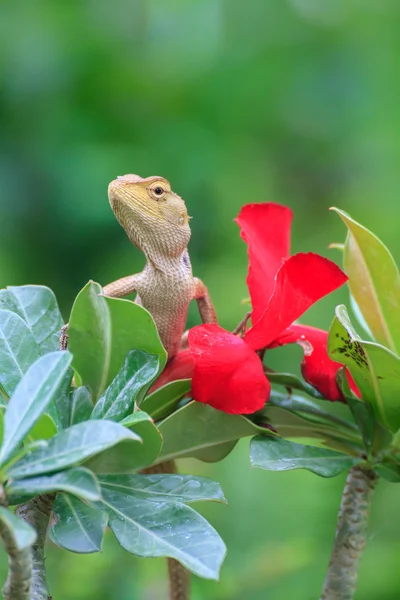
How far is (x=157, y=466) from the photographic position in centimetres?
58

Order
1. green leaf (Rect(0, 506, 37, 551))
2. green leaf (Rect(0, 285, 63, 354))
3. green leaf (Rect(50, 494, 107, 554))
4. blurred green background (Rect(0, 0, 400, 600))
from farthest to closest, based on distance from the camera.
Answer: blurred green background (Rect(0, 0, 400, 600)) < green leaf (Rect(0, 285, 63, 354)) < green leaf (Rect(50, 494, 107, 554)) < green leaf (Rect(0, 506, 37, 551))

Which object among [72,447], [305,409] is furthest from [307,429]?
[72,447]

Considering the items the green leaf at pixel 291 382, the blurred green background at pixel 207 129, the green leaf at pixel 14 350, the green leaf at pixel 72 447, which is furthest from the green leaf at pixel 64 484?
the blurred green background at pixel 207 129

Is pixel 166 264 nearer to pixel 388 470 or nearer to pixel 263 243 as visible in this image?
pixel 263 243

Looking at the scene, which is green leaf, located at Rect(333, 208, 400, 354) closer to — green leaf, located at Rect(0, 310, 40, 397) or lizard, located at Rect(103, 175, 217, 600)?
lizard, located at Rect(103, 175, 217, 600)

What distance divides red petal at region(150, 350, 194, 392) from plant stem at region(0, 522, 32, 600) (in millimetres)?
184

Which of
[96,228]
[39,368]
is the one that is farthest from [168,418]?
[96,228]

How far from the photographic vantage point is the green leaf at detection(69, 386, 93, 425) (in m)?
0.45

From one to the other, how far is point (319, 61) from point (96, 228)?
85cm

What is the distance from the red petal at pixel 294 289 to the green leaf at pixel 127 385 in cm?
7

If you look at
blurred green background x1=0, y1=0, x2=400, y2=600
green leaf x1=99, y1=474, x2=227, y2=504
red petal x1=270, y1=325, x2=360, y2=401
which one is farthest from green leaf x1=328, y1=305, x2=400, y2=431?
blurred green background x1=0, y1=0, x2=400, y2=600

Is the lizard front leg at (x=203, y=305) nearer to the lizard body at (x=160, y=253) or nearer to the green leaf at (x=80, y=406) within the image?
the lizard body at (x=160, y=253)

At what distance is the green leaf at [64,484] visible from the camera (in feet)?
1.01

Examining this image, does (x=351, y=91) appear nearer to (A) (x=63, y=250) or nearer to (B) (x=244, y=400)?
(A) (x=63, y=250)
